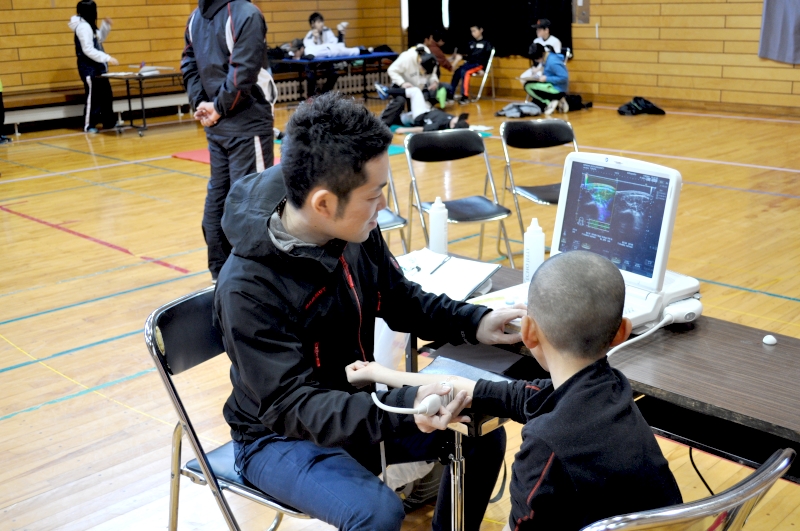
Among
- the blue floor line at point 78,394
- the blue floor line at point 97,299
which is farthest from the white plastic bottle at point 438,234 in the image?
the blue floor line at point 97,299

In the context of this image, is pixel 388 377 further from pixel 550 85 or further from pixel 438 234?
pixel 550 85

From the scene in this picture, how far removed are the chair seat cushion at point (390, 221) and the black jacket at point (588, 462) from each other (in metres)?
2.87

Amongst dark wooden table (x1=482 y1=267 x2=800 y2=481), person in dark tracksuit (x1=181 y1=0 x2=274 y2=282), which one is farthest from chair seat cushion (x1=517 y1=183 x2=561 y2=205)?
dark wooden table (x1=482 y1=267 x2=800 y2=481)

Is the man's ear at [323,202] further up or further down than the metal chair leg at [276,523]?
further up

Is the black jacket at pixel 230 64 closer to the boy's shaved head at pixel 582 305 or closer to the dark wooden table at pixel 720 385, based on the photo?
the dark wooden table at pixel 720 385

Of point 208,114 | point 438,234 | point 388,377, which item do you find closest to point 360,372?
point 388,377

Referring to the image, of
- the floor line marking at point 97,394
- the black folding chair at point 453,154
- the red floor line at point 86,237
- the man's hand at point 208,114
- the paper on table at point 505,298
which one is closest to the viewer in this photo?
the paper on table at point 505,298

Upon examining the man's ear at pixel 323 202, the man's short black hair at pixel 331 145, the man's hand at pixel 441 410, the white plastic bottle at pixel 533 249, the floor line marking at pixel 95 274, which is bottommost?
the floor line marking at pixel 95 274

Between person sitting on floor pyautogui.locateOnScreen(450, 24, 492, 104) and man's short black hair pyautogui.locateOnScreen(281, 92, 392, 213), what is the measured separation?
35.7ft

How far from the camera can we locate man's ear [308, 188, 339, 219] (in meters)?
1.70

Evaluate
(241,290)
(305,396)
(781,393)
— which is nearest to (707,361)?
(781,393)

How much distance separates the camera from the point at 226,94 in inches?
166

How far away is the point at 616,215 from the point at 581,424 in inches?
36.0

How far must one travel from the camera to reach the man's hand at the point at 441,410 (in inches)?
63.5
